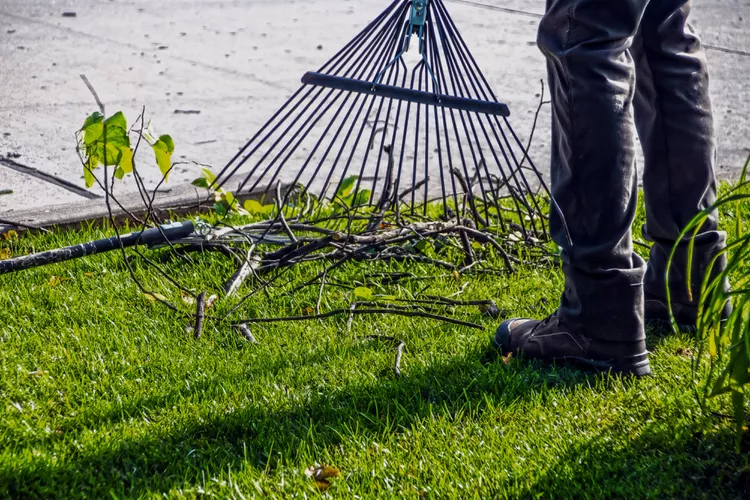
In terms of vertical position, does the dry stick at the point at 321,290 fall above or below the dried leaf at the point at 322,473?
above

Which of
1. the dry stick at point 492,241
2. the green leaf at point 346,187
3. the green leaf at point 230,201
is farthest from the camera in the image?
the green leaf at point 346,187

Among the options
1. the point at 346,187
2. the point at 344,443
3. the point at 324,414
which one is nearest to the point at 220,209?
the point at 346,187

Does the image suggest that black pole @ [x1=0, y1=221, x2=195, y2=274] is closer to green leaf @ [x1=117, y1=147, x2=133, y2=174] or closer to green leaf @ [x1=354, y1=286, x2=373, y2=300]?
green leaf @ [x1=117, y1=147, x2=133, y2=174]

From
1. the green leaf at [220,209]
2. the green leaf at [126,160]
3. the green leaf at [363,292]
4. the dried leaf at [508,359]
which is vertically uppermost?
the green leaf at [126,160]

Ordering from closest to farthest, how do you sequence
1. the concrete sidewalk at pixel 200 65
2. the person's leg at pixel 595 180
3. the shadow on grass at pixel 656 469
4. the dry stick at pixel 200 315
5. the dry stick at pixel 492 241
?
the shadow on grass at pixel 656 469
the person's leg at pixel 595 180
the dry stick at pixel 200 315
the dry stick at pixel 492 241
the concrete sidewalk at pixel 200 65

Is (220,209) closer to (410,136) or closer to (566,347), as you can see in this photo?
(566,347)

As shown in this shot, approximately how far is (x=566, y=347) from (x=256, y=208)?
144cm

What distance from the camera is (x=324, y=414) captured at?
2090mm

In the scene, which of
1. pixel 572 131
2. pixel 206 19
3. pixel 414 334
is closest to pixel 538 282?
pixel 414 334

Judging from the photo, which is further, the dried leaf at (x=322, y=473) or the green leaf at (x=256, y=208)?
the green leaf at (x=256, y=208)

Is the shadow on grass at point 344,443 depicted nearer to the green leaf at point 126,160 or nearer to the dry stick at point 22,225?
the green leaf at point 126,160

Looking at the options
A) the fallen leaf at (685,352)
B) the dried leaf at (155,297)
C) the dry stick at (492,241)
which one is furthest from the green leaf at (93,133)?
the fallen leaf at (685,352)

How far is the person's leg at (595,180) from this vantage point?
2.08m

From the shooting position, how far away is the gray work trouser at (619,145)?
2090mm
